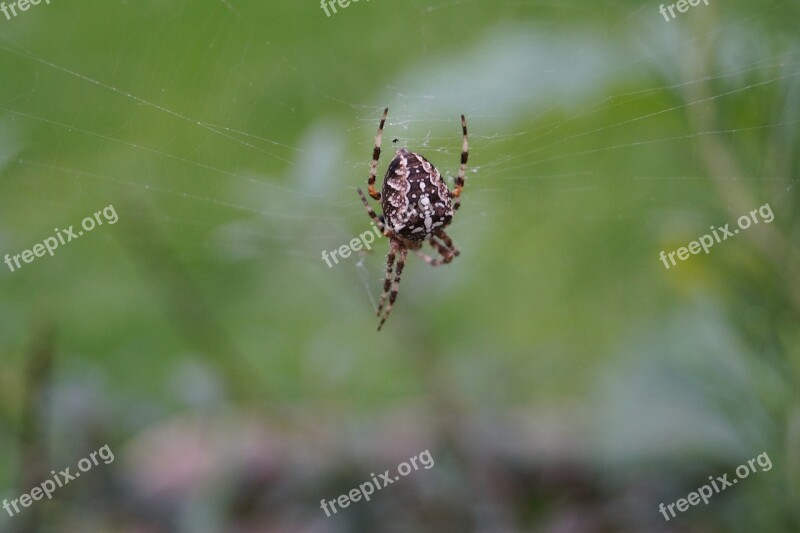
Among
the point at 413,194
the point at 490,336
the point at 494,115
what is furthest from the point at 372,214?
the point at 490,336

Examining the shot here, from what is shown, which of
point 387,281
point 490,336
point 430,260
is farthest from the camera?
point 490,336

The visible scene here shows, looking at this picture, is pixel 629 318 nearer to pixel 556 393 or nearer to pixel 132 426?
pixel 556 393

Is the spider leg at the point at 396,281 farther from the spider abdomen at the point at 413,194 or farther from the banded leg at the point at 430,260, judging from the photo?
the spider abdomen at the point at 413,194

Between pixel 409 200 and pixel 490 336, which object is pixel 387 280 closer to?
pixel 409 200

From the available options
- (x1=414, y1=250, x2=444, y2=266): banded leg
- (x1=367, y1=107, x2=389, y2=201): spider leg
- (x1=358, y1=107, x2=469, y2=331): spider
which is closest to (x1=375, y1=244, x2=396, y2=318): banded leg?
(x1=358, y1=107, x2=469, y2=331): spider

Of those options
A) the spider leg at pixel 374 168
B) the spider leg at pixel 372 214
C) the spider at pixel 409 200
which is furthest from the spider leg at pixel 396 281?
the spider leg at pixel 374 168

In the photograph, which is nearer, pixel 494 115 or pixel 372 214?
pixel 494 115

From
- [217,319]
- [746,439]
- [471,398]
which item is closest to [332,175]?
[471,398]

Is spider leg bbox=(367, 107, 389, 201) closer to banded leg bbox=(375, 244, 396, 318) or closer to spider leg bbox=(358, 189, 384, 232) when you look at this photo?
spider leg bbox=(358, 189, 384, 232)
